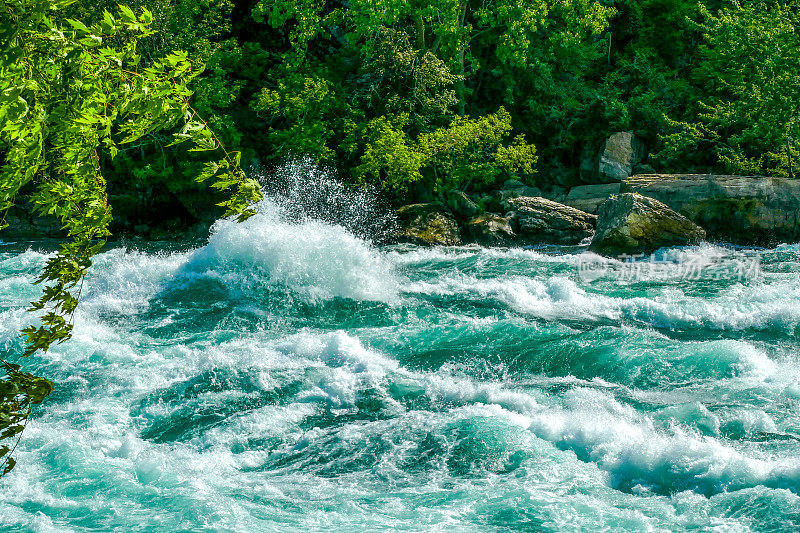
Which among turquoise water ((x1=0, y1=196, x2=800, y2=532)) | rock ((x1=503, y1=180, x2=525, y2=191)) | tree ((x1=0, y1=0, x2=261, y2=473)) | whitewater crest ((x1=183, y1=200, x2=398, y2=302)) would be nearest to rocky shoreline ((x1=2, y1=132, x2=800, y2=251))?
rock ((x1=503, y1=180, x2=525, y2=191))

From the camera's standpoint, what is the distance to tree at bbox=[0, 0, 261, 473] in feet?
6.91

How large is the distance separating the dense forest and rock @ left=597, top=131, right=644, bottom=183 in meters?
0.48

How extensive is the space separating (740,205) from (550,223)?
4224 millimetres

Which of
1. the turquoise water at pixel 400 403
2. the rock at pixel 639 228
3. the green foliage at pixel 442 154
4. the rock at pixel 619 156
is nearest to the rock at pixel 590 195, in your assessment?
the rock at pixel 619 156

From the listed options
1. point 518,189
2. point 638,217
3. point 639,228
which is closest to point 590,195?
point 518,189

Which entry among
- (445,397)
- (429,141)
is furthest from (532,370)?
(429,141)

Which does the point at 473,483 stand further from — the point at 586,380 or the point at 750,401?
the point at 750,401

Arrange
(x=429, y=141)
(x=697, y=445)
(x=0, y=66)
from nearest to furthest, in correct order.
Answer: (x=0, y=66), (x=697, y=445), (x=429, y=141)

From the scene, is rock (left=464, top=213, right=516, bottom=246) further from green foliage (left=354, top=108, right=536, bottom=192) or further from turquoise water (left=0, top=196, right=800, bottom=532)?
turquoise water (left=0, top=196, right=800, bottom=532)

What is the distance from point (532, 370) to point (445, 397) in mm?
1275

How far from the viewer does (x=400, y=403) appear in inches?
279

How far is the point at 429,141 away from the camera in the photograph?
19.3 m

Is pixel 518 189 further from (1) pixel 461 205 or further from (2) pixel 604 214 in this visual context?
(2) pixel 604 214

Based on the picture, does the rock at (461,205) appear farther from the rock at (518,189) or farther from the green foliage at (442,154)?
the rock at (518,189)
